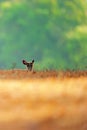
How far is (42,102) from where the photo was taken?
2.47m

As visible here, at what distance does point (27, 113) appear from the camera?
243cm

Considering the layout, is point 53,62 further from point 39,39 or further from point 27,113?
point 27,113

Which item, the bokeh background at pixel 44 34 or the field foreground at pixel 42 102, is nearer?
the field foreground at pixel 42 102

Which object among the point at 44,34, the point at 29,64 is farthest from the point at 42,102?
the point at 44,34

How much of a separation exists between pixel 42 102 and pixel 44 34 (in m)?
0.48

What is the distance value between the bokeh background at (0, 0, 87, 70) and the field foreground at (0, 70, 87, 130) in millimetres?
127

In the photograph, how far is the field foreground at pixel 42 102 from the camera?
2406 mm

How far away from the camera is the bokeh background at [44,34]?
263cm

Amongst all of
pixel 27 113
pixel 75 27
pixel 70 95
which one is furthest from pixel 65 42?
pixel 27 113

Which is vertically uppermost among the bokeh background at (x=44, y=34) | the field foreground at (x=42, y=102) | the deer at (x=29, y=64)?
the bokeh background at (x=44, y=34)

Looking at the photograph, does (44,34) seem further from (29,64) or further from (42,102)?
(42,102)

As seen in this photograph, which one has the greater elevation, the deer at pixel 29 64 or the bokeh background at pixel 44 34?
the bokeh background at pixel 44 34

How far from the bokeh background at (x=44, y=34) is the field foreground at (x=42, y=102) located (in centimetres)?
13

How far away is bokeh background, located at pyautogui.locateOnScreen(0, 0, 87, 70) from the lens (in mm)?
2631
